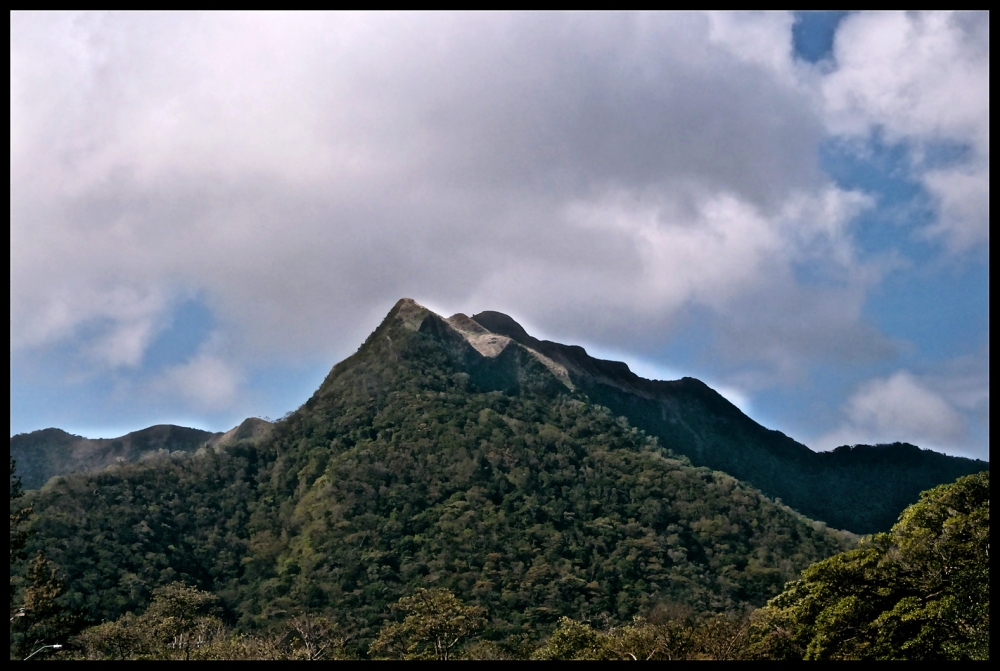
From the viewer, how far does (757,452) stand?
117750mm

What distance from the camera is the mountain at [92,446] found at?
112 metres

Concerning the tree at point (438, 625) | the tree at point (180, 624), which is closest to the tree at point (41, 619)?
the tree at point (180, 624)

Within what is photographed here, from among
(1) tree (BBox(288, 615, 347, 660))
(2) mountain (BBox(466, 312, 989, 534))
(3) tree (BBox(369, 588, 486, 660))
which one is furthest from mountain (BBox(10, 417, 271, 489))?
(3) tree (BBox(369, 588, 486, 660))

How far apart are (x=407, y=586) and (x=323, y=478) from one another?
64.5 feet

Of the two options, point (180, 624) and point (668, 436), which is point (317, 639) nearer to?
point (180, 624)

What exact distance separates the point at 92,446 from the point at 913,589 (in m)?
122

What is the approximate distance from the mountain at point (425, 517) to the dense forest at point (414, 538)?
0.72 ft

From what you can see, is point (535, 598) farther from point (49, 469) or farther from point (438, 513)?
point (49, 469)

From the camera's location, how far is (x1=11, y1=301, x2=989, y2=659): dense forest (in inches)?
1816

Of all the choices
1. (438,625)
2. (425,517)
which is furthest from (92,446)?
(438,625)

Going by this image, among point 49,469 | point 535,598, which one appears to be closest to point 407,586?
point 535,598

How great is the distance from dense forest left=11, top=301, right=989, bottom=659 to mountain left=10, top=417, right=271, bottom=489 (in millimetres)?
22422

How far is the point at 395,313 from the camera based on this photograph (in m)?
113

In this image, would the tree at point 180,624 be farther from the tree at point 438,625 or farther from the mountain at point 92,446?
the mountain at point 92,446
